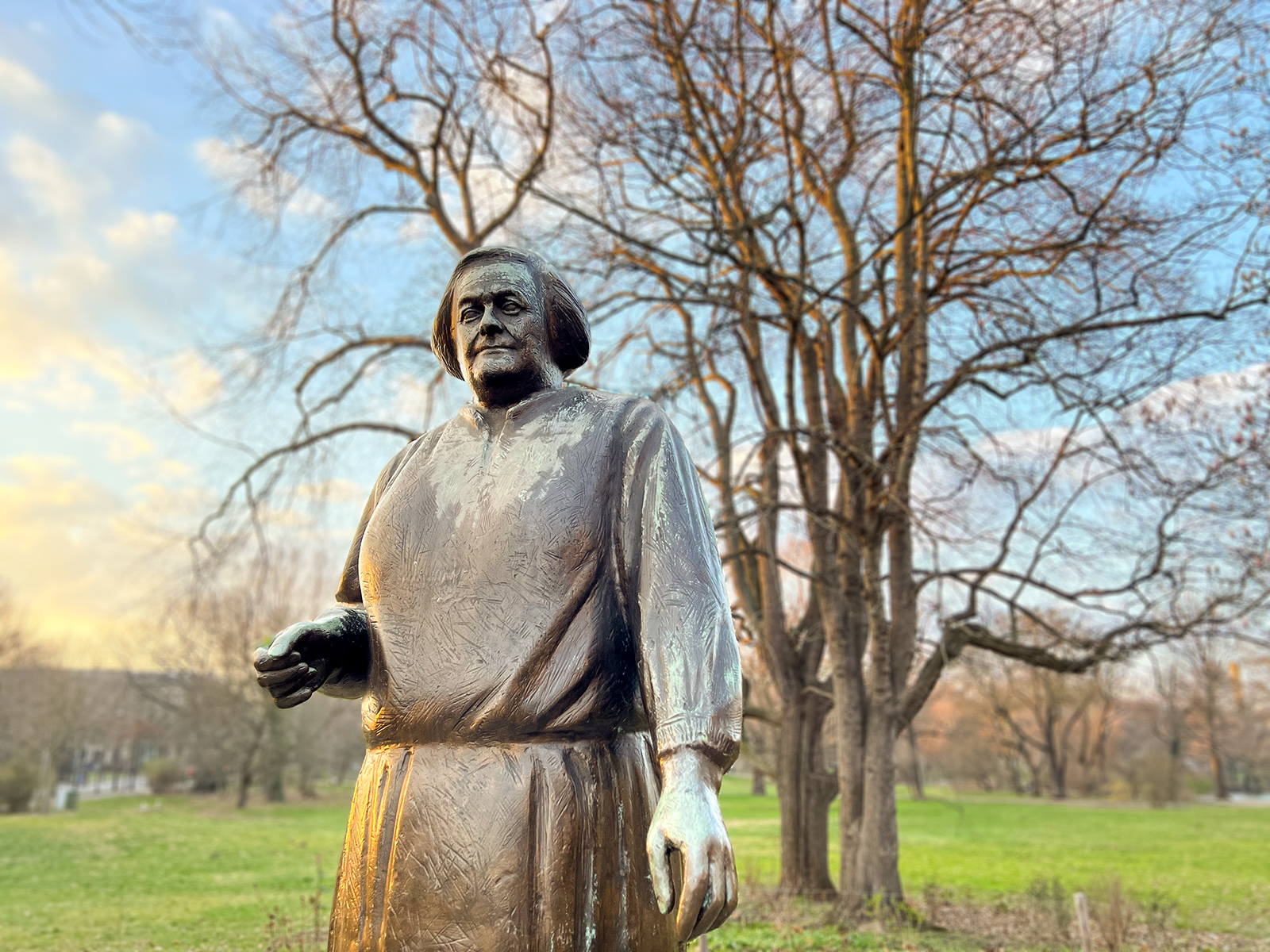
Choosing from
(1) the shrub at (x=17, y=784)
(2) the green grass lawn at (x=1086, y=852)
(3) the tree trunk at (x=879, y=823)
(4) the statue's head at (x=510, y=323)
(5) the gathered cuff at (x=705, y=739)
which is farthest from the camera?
(1) the shrub at (x=17, y=784)

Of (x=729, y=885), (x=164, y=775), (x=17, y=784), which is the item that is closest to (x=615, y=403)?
(x=729, y=885)

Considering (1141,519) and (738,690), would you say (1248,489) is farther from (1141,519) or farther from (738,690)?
(738,690)

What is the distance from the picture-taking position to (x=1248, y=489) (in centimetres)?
984

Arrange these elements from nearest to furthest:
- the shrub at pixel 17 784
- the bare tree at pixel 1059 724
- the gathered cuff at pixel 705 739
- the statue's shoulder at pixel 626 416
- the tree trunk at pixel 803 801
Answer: the gathered cuff at pixel 705 739, the statue's shoulder at pixel 626 416, the tree trunk at pixel 803 801, the shrub at pixel 17 784, the bare tree at pixel 1059 724

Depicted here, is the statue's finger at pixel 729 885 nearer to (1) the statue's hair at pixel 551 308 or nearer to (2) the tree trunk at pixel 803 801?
(1) the statue's hair at pixel 551 308

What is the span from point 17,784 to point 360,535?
114 feet

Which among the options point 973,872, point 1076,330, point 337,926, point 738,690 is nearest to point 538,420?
point 738,690

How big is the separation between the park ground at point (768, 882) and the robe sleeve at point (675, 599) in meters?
8.24

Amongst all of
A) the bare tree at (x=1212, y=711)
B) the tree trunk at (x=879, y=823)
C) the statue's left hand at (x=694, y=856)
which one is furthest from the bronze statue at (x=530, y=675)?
the bare tree at (x=1212, y=711)

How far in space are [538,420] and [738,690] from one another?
82 centimetres

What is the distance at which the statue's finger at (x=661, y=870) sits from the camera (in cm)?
159

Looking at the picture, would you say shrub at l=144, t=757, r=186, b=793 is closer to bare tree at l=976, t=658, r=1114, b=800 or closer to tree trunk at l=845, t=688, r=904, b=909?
bare tree at l=976, t=658, r=1114, b=800

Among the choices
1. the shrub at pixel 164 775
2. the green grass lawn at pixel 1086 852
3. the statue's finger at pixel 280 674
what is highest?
the statue's finger at pixel 280 674

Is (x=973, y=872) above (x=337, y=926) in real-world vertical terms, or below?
below
